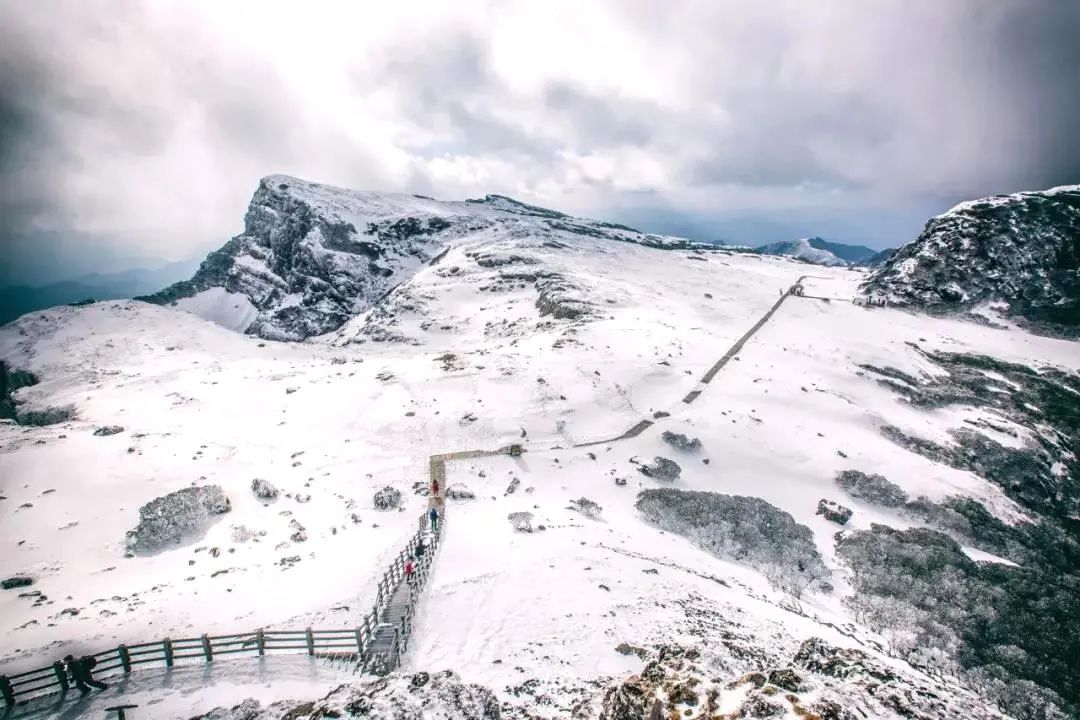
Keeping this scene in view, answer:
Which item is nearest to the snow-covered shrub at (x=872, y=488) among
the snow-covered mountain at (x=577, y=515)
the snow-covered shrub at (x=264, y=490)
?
the snow-covered mountain at (x=577, y=515)

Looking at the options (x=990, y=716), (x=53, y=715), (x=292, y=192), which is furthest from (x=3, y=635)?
(x=292, y=192)

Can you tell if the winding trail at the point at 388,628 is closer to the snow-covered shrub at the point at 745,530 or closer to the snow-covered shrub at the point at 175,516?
the snow-covered shrub at the point at 175,516

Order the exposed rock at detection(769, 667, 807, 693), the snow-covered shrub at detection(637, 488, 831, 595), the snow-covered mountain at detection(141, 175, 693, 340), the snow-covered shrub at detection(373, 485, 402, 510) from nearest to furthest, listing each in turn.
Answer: the exposed rock at detection(769, 667, 807, 693), the snow-covered shrub at detection(637, 488, 831, 595), the snow-covered shrub at detection(373, 485, 402, 510), the snow-covered mountain at detection(141, 175, 693, 340)

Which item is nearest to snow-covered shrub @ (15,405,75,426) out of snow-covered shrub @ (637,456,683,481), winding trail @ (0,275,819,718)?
winding trail @ (0,275,819,718)

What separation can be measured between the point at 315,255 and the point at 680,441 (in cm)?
11950

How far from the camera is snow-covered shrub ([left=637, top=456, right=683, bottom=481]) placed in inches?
1517

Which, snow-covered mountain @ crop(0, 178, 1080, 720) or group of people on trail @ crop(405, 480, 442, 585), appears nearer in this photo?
snow-covered mountain @ crop(0, 178, 1080, 720)

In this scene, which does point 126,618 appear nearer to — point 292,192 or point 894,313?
point 894,313

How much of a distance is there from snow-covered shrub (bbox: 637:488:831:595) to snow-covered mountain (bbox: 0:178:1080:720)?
213 mm

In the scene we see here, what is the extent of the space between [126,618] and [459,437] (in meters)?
25.2

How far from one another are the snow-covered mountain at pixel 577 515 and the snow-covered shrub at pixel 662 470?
0.90ft

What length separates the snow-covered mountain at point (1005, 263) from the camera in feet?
311

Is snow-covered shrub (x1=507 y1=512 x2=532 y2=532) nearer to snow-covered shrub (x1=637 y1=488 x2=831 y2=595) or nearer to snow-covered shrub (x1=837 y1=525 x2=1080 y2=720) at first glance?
snow-covered shrub (x1=637 y1=488 x2=831 y2=595)

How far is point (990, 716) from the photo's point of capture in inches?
380
